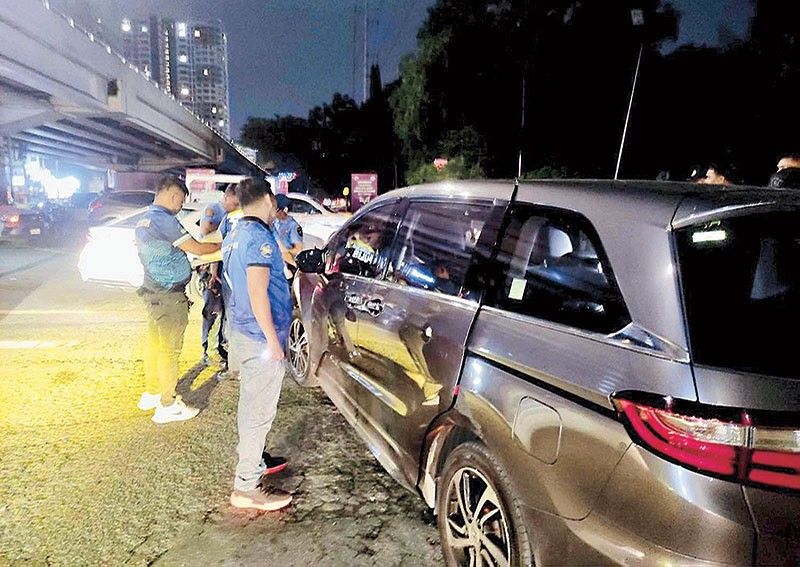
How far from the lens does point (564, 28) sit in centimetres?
2006

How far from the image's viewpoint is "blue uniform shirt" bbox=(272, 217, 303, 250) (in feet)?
19.8

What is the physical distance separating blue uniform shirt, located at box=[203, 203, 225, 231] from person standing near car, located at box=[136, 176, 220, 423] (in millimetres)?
1503

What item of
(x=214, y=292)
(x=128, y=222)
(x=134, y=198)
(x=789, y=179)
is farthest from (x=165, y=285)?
(x=134, y=198)

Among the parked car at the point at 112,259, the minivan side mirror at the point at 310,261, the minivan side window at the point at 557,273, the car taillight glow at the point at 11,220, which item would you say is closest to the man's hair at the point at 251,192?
the minivan side mirror at the point at 310,261

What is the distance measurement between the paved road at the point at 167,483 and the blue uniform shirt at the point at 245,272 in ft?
3.16

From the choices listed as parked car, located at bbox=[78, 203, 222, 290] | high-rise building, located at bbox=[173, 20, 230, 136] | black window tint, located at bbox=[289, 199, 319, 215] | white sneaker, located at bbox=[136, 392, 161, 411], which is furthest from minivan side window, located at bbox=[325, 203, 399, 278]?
high-rise building, located at bbox=[173, 20, 230, 136]

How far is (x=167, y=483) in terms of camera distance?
3.49m

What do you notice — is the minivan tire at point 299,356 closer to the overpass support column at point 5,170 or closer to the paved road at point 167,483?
the paved road at point 167,483

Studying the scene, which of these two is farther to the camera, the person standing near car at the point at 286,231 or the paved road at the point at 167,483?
the person standing near car at the point at 286,231

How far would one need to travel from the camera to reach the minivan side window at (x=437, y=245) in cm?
284

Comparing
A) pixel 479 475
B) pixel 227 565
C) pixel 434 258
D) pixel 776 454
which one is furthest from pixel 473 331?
pixel 227 565

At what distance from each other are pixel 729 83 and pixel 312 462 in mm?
17456

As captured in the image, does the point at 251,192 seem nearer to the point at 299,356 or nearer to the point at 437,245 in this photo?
the point at 437,245

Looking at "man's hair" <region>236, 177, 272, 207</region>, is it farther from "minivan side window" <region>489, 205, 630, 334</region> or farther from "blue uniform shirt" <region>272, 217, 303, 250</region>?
"blue uniform shirt" <region>272, 217, 303, 250</region>
